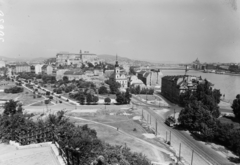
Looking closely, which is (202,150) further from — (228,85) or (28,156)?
(228,85)

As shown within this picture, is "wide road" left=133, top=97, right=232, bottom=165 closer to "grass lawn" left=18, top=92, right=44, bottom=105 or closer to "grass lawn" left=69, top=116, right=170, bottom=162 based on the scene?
"grass lawn" left=69, top=116, right=170, bottom=162

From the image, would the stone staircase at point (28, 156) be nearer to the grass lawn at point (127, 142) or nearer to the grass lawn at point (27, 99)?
the grass lawn at point (127, 142)

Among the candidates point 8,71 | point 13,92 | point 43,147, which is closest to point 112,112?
point 43,147

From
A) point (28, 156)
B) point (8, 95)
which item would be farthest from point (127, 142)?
point (8, 95)

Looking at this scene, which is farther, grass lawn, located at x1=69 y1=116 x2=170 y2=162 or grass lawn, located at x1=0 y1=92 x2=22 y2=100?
grass lawn, located at x1=0 y1=92 x2=22 y2=100

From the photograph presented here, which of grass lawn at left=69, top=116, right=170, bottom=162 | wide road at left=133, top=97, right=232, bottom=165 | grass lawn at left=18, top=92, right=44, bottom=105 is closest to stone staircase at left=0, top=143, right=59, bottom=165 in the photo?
grass lawn at left=69, top=116, right=170, bottom=162

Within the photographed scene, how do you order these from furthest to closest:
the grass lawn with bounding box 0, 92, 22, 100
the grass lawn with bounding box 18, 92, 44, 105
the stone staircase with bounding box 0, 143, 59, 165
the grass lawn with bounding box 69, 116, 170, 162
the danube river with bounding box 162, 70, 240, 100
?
1. the danube river with bounding box 162, 70, 240, 100
2. the grass lawn with bounding box 0, 92, 22, 100
3. the grass lawn with bounding box 18, 92, 44, 105
4. the grass lawn with bounding box 69, 116, 170, 162
5. the stone staircase with bounding box 0, 143, 59, 165

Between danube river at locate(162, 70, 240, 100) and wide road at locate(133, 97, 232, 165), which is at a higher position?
danube river at locate(162, 70, 240, 100)

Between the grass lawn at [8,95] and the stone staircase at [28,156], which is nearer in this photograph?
the stone staircase at [28,156]

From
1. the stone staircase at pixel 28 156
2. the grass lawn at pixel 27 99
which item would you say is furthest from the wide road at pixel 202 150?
the grass lawn at pixel 27 99
